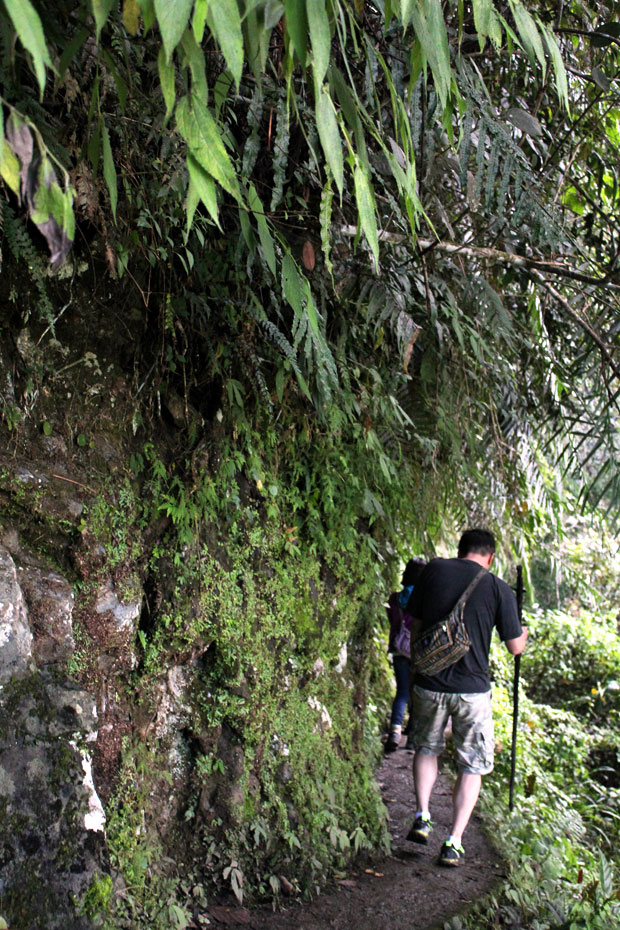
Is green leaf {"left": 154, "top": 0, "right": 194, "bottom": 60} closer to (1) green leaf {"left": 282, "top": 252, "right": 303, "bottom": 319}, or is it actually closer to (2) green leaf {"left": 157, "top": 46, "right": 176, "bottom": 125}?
(2) green leaf {"left": 157, "top": 46, "right": 176, "bottom": 125}

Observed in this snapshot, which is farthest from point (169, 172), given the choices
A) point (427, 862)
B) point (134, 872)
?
point (427, 862)

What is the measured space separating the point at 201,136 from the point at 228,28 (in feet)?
0.82

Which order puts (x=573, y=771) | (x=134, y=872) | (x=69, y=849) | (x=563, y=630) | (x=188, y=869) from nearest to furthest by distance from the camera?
(x=69, y=849)
(x=134, y=872)
(x=188, y=869)
(x=573, y=771)
(x=563, y=630)

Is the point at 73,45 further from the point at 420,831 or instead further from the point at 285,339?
the point at 420,831

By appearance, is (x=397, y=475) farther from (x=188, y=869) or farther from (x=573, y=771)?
(x=573, y=771)

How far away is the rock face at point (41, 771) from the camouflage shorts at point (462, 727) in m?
2.35

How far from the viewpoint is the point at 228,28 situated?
146 cm

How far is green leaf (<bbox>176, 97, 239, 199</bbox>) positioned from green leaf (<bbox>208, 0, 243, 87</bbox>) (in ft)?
0.69

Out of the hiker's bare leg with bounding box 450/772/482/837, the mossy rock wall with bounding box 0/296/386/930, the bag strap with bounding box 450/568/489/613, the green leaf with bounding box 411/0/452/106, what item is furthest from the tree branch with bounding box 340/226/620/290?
the hiker's bare leg with bounding box 450/772/482/837

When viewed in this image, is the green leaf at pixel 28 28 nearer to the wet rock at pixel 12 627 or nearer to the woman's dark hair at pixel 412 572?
the wet rock at pixel 12 627

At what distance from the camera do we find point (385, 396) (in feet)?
15.1

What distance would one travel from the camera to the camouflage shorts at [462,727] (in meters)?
4.68

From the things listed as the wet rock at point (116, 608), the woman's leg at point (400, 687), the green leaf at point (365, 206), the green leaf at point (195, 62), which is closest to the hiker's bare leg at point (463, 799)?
the wet rock at point (116, 608)

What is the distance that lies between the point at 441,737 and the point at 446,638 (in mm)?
658
